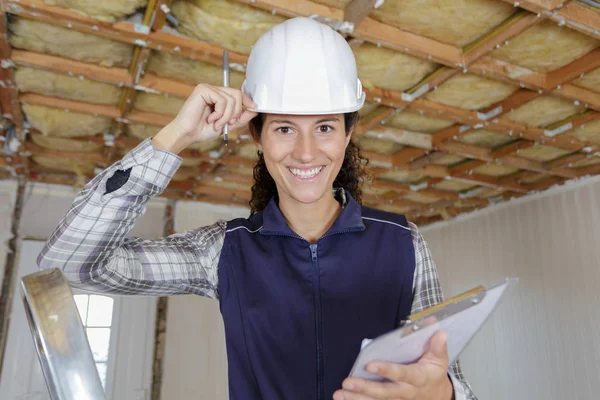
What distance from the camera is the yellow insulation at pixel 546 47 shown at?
2635 millimetres

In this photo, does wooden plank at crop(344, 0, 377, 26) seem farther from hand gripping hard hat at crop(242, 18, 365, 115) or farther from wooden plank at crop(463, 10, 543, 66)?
hand gripping hard hat at crop(242, 18, 365, 115)

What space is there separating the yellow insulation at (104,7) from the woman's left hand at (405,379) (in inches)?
90.2

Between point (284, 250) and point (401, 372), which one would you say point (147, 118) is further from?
point (401, 372)

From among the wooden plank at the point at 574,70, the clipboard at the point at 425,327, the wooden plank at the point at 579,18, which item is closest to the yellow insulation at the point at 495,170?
the wooden plank at the point at 574,70

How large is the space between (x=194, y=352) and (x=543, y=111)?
4.16 metres

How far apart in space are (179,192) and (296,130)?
460 centimetres

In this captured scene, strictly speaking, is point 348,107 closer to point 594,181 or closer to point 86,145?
point 86,145

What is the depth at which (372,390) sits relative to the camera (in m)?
0.64

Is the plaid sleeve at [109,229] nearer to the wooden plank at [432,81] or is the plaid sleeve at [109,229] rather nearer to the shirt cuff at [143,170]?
the shirt cuff at [143,170]

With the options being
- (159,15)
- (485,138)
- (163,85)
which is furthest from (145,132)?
(485,138)

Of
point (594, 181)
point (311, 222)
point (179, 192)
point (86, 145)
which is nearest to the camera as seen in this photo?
point (311, 222)

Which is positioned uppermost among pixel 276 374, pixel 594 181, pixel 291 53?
pixel 594 181

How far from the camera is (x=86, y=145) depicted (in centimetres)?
427

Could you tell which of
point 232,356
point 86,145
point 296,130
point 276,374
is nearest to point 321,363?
point 276,374
